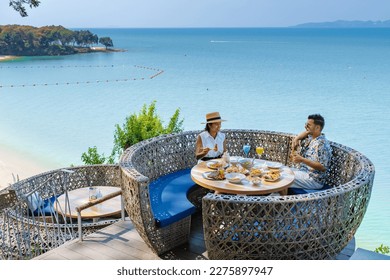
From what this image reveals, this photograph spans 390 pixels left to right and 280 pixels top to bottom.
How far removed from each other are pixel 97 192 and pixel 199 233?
215cm

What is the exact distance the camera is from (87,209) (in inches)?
230

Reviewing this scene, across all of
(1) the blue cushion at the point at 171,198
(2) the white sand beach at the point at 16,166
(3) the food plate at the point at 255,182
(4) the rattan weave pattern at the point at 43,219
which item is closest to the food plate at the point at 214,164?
(1) the blue cushion at the point at 171,198

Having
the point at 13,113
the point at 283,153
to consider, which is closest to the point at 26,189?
the point at 283,153

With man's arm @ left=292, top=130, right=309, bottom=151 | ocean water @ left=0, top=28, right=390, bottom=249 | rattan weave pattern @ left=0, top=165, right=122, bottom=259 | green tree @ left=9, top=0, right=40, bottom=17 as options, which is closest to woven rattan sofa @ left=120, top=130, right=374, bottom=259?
man's arm @ left=292, top=130, right=309, bottom=151

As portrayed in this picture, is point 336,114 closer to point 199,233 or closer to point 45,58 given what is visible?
point 199,233

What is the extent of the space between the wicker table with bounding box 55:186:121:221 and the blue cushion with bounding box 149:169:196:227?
112cm

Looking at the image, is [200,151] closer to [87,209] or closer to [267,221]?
[267,221]

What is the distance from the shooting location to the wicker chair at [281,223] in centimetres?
324

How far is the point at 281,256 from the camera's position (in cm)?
342

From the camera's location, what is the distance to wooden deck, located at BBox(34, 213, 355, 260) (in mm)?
3920

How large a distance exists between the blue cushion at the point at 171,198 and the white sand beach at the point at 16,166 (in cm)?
926

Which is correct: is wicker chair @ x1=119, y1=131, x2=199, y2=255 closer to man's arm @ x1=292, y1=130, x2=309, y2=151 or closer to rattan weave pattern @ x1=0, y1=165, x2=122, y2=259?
rattan weave pattern @ x1=0, y1=165, x2=122, y2=259

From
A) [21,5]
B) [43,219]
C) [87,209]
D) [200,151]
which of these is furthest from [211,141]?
[21,5]
